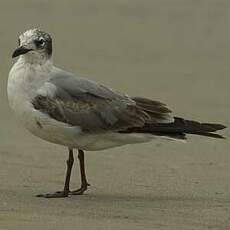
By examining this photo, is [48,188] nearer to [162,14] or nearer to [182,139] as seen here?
[182,139]

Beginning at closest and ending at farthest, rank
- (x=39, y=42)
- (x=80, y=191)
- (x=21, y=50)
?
(x=21, y=50) < (x=39, y=42) < (x=80, y=191)

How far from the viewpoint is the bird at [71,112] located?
7.86 meters

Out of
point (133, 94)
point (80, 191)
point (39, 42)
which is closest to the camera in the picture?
point (39, 42)

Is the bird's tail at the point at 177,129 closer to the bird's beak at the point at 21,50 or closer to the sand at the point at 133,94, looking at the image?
the sand at the point at 133,94

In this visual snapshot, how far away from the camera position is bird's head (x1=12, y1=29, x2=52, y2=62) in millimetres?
7941

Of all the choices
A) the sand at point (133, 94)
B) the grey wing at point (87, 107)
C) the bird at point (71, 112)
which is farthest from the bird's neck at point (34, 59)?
the sand at point (133, 94)

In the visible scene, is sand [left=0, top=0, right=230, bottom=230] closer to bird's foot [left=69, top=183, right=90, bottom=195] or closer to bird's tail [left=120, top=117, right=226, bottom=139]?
bird's foot [left=69, top=183, right=90, bottom=195]

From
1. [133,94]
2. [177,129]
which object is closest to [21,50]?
[177,129]

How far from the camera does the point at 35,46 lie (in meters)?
8.00

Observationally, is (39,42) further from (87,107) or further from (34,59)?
(87,107)

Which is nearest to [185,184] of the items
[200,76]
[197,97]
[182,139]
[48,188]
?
[182,139]

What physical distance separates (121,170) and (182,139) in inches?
36.8

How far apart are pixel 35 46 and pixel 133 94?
4.84m

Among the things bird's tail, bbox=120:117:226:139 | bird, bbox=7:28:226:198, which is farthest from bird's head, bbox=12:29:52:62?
bird's tail, bbox=120:117:226:139
